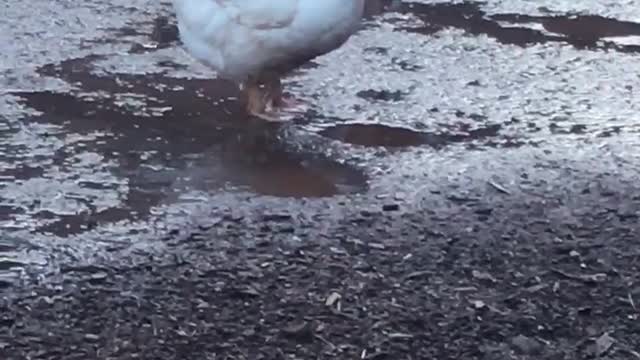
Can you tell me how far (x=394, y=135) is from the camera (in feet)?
15.3

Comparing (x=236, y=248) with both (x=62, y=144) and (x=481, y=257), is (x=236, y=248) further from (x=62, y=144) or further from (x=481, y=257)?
(x=62, y=144)

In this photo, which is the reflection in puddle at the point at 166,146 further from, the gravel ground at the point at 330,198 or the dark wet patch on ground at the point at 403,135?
the dark wet patch on ground at the point at 403,135

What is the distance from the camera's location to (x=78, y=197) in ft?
13.3

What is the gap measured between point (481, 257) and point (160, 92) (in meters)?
1.70

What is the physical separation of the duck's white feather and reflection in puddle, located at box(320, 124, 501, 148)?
28 cm

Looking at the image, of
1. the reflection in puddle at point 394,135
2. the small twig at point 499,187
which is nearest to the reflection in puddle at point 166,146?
the reflection in puddle at point 394,135

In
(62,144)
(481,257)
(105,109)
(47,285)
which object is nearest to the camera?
(47,285)

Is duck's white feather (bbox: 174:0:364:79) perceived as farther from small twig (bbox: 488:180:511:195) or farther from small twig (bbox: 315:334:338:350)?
small twig (bbox: 315:334:338:350)

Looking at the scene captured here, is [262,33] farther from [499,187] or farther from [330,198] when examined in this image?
[499,187]

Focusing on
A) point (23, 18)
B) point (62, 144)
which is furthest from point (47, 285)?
point (23, 18)

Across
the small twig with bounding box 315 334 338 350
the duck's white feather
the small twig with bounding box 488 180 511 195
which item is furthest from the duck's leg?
the small twig with bounding box 315 334 338 350

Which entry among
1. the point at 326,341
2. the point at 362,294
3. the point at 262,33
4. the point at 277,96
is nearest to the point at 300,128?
the point at 277,96

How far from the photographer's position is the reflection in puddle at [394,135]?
182 inches

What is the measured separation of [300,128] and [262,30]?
43 cm
